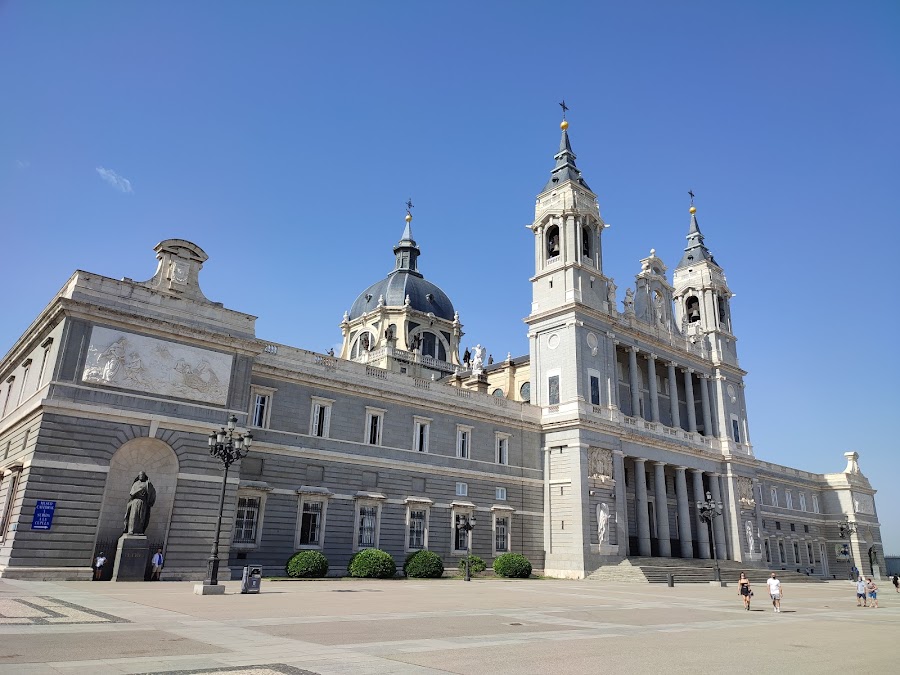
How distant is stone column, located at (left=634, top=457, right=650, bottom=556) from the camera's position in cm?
4516

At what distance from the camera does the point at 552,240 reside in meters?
50.0

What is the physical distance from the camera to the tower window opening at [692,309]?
201 feet

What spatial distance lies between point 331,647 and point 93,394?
1906cm

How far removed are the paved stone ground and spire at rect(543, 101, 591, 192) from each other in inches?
1373

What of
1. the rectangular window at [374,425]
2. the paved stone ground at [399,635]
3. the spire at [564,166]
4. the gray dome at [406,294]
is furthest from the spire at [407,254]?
the paved stone ground at [399,635]

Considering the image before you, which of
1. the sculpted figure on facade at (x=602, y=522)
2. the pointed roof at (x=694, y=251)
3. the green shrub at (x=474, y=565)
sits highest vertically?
the pointed roof at (x=694, y=251)

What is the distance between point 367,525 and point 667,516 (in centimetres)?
2399

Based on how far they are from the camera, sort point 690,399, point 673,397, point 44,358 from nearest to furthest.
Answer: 1. point 44,358
2. point 673,397
3. point 690,399

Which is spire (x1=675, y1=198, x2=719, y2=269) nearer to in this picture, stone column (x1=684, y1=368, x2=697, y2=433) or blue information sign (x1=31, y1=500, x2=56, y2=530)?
stone column (x1=684, y1=368, x2=697, y2=433)

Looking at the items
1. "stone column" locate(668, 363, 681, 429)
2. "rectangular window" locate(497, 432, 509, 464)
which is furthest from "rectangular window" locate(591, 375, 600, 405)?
"stone column" locate(668, 363, 681, 429)

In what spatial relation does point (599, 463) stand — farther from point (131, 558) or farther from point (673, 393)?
point (131, 558)

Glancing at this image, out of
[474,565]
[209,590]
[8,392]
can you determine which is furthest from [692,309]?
[8,392]

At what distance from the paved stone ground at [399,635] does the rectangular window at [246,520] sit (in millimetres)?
7373

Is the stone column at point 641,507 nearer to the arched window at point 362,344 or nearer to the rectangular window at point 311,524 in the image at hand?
the rectangular window at point 311,524
